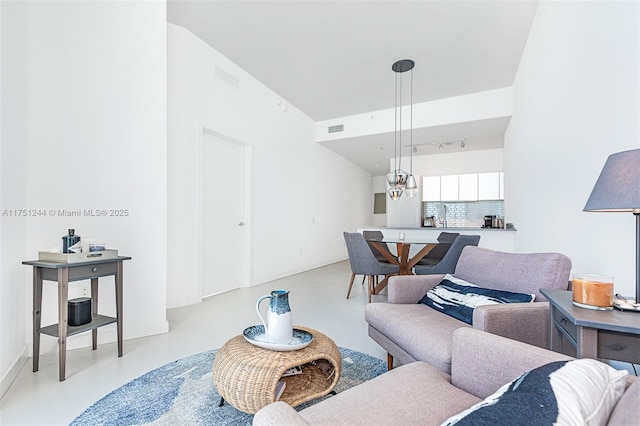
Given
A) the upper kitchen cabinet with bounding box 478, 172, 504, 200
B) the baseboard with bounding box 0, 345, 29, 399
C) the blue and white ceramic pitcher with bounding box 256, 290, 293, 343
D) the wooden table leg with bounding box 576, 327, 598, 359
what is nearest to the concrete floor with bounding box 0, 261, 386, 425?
the baseboard with bounding box 0, 345, 29, 399

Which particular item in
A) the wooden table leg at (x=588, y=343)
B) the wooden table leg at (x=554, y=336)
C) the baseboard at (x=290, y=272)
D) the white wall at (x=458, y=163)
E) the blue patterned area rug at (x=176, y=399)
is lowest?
the baseboard at (x=290, y=272)

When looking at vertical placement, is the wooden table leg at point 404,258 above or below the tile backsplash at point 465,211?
below

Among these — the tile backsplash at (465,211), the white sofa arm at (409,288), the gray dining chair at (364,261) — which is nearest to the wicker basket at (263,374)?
the white sofa arm at (409,288)

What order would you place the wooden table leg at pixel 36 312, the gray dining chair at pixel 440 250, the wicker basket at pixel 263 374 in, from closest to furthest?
the wicker basket at pixel 263 374
the wooden table leg at pixel 36 312
the gray dining chair at pixel 440 250

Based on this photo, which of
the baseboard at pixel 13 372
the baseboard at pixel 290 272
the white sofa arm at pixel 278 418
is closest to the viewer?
the white sofa arm at pixel 278 418

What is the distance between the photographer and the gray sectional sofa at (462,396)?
625mm

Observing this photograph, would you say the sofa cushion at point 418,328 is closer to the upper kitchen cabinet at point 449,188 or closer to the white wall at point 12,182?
the white wall at point 12,182

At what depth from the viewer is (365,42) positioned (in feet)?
12.9

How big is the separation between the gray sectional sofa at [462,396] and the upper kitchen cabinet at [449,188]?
6.90m

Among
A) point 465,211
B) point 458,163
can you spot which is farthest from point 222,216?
point 465,211

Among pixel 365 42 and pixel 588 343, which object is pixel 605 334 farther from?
pixel 365 42

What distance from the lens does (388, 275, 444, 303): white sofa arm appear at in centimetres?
227

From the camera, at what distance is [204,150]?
13.5 feet

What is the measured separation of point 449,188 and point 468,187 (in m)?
0.41
